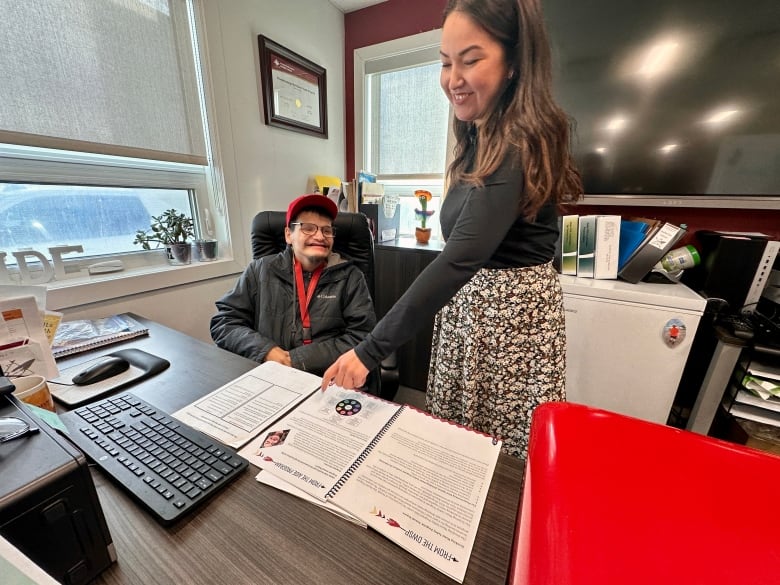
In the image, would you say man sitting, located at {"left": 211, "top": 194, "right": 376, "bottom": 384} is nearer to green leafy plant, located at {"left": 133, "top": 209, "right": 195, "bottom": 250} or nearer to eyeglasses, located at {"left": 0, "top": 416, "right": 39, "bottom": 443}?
green leafy plant, located at {"left": 133, "top": 209, "right": 195, "bottom": 250}

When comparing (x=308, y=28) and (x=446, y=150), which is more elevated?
(x=308, y=28)

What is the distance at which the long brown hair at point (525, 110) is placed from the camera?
2.14 ft

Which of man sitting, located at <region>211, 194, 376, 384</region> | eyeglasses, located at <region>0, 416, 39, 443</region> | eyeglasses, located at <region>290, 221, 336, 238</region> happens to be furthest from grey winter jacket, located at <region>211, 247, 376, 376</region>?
eyeglasses, located at <region>0, 416, 39, 443</region>

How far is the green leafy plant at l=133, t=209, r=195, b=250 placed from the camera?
4.79ft

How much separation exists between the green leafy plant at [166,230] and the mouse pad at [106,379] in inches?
29.5

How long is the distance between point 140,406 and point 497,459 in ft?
2.29

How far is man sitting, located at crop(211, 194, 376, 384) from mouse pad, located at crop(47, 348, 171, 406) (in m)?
0.32

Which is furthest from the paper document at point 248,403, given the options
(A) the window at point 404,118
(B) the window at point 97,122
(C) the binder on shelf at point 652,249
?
(A) the window at point 404,118

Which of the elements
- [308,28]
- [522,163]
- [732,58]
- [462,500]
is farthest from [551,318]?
[308,28]

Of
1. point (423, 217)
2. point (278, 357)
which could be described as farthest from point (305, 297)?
point (423, 217)

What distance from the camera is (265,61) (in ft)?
5.52

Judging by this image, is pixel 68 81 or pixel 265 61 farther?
pixel 265 61

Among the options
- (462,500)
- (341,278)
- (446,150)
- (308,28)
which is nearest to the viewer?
(462,500)

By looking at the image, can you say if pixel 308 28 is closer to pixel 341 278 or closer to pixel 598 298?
pixel 341 278
